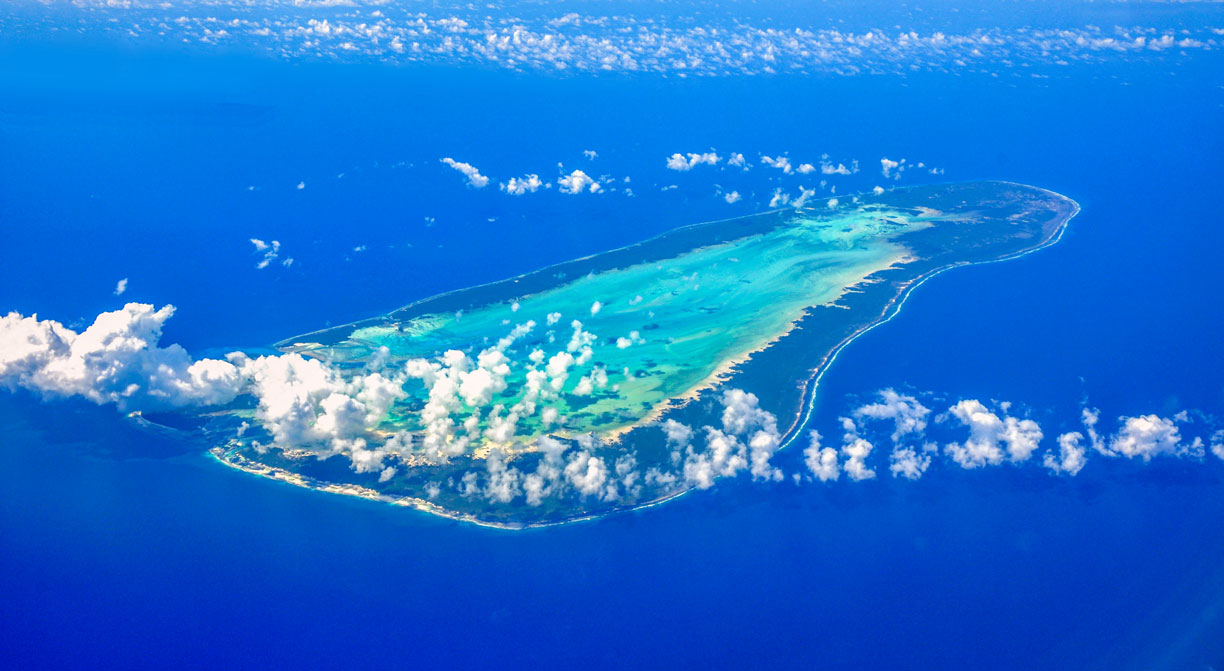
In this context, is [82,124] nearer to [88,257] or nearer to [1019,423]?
[88,257]

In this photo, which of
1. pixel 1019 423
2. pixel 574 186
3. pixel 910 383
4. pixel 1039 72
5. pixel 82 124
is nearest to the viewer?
pixel 1019 423

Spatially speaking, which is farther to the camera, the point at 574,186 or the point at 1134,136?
the point at 1134,136

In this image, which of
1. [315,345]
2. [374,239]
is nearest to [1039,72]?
[374,239]

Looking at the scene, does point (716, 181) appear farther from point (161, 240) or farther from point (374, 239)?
point (161, 240)

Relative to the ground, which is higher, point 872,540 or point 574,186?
point 574,186

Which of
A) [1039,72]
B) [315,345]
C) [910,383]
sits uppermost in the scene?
[1039,72]

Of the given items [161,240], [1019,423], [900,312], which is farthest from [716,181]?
[161,240]

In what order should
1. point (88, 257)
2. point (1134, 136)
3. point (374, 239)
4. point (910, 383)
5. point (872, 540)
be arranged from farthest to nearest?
point (1134, 136) → point (374, 239) → point (88, 257) → point (910, 383) → point (872, 540)
